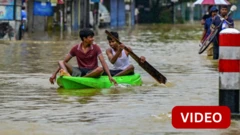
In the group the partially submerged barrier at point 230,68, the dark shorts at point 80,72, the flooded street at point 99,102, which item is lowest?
the flooded street at point 99,102

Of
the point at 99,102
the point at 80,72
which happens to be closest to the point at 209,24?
the point at 80,72

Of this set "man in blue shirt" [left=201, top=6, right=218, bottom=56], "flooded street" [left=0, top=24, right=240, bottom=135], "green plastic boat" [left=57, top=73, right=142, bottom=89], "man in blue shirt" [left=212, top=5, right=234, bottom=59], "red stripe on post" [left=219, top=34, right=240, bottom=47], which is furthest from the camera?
"man in blue shirt" [left=201, top=6, right=218, bottom=56]

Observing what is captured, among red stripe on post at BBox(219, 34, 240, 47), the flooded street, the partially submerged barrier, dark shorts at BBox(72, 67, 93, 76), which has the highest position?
red stripe on post at BBox(219, 34, 240, 47)

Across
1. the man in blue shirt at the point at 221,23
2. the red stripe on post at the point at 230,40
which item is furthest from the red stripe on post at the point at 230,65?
the man in blue shirt at the point at 221,23

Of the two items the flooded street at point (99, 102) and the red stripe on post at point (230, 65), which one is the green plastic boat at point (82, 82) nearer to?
the flooded street at point (99, 102)

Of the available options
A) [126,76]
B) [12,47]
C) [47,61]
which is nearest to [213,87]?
[126,76]

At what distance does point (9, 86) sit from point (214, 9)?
1011 cm

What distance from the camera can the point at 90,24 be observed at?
2048 inches

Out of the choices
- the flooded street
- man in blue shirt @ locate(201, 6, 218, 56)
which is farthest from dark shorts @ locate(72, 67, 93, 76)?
man in blue shirt @ locate(201, 6, 218, 56)

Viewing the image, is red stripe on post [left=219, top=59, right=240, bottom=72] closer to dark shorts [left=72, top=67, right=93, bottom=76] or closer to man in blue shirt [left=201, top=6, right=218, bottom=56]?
dark shorts [left=72, top=67, right=93, bottom=76]

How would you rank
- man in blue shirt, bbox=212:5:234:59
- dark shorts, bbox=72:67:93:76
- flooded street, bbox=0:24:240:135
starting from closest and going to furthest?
flooded street, bbox=0:24:240:135, dark shorts, bbox=72:67:93:76, man in blue shirt, bbox=212:5:234:59

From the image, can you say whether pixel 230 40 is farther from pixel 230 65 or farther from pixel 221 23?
pixel 221 23

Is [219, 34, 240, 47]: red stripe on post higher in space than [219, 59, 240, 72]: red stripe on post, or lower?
higher

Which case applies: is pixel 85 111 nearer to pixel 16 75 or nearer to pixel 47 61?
pixel 16 75
